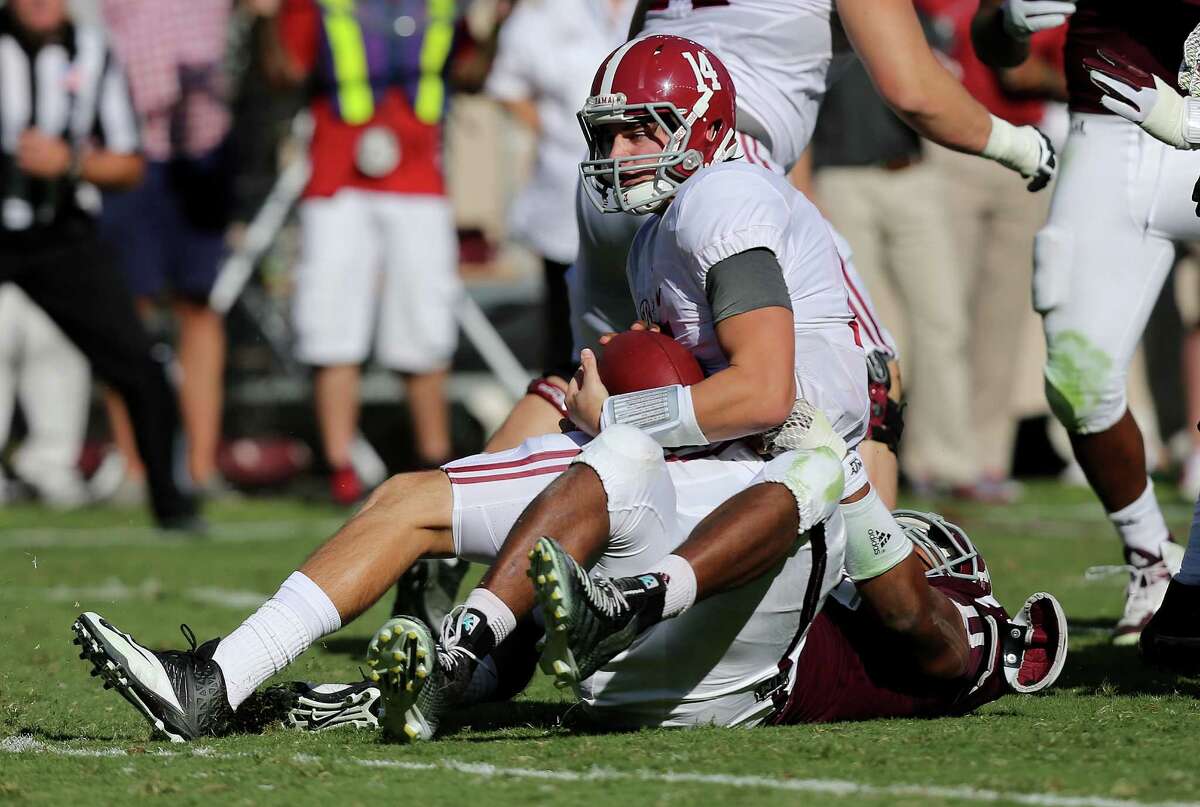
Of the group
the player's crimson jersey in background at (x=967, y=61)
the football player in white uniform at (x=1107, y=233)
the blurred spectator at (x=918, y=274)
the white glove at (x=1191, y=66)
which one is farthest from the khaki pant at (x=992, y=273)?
the white glove at (x=1191, y=66)

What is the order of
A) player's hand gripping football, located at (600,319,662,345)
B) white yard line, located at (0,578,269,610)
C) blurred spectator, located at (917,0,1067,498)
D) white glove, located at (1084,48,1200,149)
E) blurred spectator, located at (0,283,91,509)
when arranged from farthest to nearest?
blurred spectator, located at (0,283,91,509) < blurred spectator, located at (917,0,1067,498) < white yard line, located at (0,578,269,610) < white glove, located at (1084,48,1200,149) < player's hand gripping football, located at (600,319,662,345)

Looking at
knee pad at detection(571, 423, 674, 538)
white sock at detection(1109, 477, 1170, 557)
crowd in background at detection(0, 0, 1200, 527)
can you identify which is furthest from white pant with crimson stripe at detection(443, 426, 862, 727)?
crowd in background at detection(0, 0, 1200, 527)

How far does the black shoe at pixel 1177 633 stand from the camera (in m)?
4.36

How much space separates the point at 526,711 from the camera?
4.16 meters

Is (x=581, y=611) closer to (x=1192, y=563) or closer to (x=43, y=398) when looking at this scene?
(x=1192, y=563)

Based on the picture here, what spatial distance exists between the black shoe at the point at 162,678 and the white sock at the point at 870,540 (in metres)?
1.23

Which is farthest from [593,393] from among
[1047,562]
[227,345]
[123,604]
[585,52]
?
[227,345]

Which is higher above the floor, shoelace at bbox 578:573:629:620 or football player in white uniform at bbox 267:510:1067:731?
shoelace at bbox 578:573:629:620

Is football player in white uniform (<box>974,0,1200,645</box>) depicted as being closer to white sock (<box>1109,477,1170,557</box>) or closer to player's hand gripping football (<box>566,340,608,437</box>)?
white sock (<box>1109,477,1170,557</box>)

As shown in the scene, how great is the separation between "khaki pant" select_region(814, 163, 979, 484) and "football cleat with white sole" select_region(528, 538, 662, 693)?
6.02m

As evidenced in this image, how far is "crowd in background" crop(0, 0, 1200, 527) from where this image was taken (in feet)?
27.8

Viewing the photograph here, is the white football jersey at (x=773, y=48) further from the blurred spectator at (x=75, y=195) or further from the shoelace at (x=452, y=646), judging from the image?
the blurred spectator at (x=75, y=195)

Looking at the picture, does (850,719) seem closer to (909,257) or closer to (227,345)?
(909,257)

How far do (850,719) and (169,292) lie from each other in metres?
6.73
